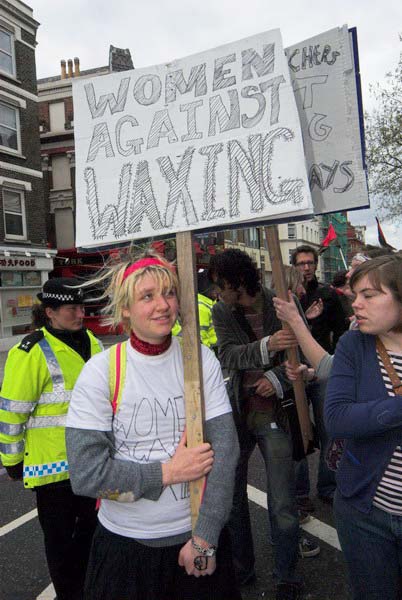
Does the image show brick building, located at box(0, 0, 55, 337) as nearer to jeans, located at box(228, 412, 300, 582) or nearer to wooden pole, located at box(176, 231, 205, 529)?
jeans, located at box(228, 412, 300, 582)

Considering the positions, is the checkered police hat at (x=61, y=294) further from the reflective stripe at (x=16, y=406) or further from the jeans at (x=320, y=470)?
the jeans at (x=320, y=470)

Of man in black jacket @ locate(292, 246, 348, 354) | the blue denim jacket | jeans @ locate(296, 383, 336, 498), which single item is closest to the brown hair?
the blue denim jacket

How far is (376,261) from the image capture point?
1.80 m

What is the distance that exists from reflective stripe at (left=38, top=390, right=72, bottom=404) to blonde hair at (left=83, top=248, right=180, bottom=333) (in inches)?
28.3

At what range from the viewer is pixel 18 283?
18984 mm

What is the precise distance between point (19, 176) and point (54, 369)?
18.7 metres

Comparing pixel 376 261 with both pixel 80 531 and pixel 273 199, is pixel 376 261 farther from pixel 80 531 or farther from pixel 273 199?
pixel 80 531

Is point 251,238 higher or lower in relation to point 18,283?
higher

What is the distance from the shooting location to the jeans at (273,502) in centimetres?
250

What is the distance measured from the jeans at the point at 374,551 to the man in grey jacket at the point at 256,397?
2.38 feet

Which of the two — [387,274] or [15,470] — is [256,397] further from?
[15,470]

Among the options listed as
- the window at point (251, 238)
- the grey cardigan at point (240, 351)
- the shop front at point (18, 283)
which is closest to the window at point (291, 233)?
the window at point (251, 238)

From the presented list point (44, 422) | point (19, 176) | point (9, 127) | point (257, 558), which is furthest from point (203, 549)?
point (9, 127)

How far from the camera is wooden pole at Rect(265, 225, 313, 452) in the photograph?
224cm
